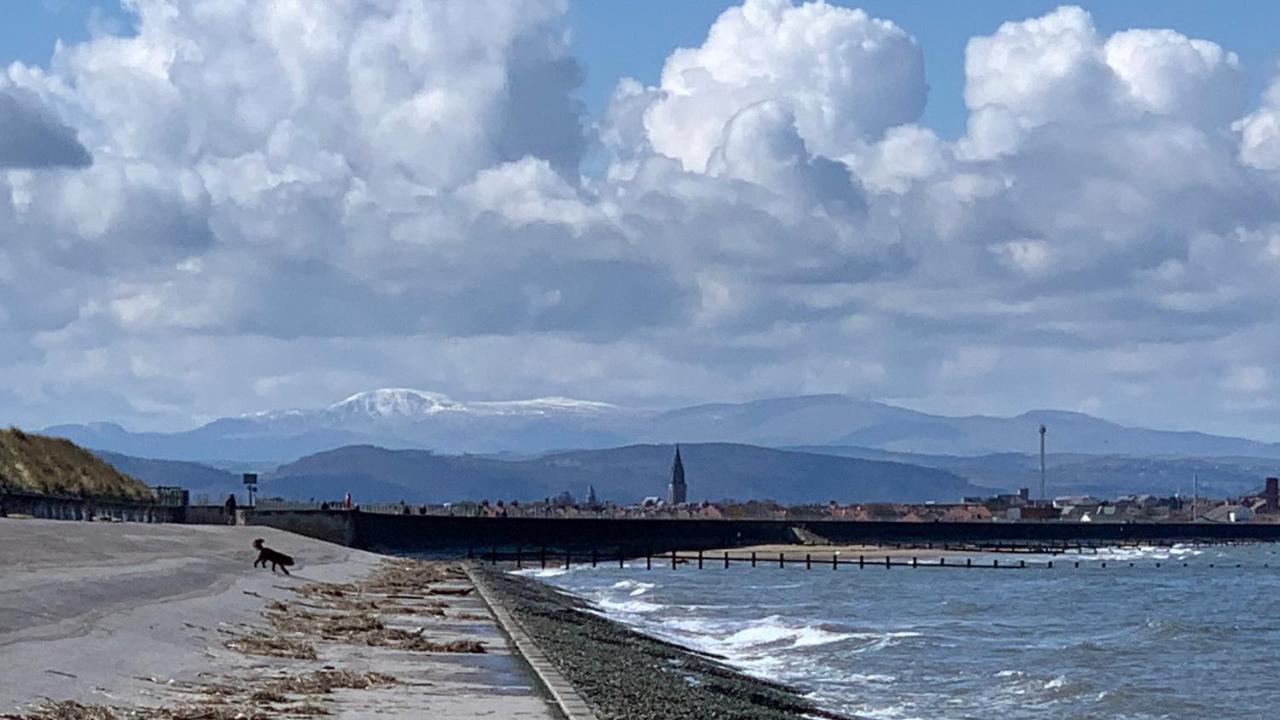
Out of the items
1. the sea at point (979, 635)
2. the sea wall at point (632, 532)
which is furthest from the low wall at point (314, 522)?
the sea at point (979, 635)

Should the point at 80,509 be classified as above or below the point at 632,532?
below

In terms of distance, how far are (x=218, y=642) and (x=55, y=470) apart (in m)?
55.1

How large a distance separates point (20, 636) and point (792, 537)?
13852 cm

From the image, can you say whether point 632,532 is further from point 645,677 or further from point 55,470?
point 645,677

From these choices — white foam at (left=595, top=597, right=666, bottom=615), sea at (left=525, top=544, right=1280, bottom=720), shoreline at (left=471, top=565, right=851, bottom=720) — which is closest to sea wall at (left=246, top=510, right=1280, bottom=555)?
sea at (left=525, top=544, right=1280, bottom=720)

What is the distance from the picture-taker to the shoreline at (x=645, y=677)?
27.3 meters

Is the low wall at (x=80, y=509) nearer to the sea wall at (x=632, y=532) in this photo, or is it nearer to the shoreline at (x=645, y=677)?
the sea wall at (x=632, y=532)

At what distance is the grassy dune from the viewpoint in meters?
76.4

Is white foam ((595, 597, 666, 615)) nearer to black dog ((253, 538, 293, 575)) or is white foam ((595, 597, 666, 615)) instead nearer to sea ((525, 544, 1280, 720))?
sea ((525, 544, 1280, 720))

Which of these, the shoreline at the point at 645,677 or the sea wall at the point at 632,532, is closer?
the shoreline at the point at 645,677

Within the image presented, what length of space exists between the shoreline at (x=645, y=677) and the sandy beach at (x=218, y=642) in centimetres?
109

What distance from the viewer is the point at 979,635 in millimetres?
57094

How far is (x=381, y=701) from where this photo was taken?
23797 mm

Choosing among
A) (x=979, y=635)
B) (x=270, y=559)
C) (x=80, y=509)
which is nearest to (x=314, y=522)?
(x=80, y=509)
